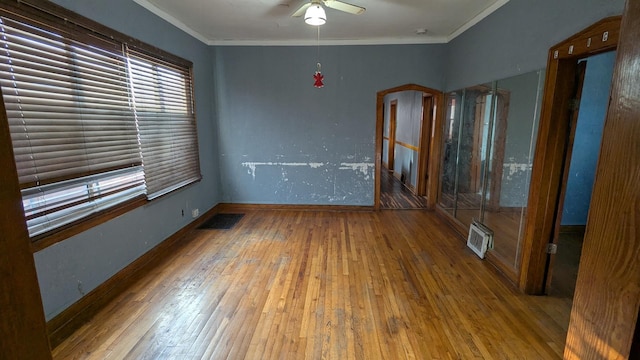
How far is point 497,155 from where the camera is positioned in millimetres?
3227

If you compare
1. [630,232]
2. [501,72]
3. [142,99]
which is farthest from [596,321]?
[142,99]

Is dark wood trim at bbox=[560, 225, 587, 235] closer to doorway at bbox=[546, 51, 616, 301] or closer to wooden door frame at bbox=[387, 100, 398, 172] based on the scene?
doorway at bbox=[546, 51, 616, 301]

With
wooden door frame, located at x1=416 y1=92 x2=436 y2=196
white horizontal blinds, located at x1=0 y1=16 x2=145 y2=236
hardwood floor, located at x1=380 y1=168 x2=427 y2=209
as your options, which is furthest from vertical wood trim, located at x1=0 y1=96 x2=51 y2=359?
wooden door frame, located at x1=416 y1=92 x2=436 y2=196

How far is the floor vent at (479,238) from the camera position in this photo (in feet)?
10.8

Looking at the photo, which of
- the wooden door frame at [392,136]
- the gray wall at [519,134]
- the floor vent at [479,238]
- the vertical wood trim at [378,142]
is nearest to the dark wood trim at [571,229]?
the floor vent at [479,238]

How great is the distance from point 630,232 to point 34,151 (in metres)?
2.97

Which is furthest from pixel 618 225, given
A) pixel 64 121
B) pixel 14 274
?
pixel 64 121

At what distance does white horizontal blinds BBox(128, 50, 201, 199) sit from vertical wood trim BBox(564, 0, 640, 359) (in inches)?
138

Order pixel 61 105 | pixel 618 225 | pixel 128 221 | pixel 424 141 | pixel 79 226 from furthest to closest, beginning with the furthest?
1. pixel 424 141
2. pixel 128 221
3. pixel 79 226
4. pixel 61 105
5. pixel 618 225

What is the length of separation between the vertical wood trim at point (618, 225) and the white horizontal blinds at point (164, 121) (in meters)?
3.51

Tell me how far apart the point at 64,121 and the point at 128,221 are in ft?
3.57

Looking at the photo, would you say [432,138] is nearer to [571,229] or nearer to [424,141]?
[424,141]

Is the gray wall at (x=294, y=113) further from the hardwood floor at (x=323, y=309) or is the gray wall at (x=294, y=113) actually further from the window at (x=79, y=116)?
the hardwood floor at (x=323, y=309)

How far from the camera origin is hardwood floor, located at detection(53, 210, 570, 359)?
205cm
